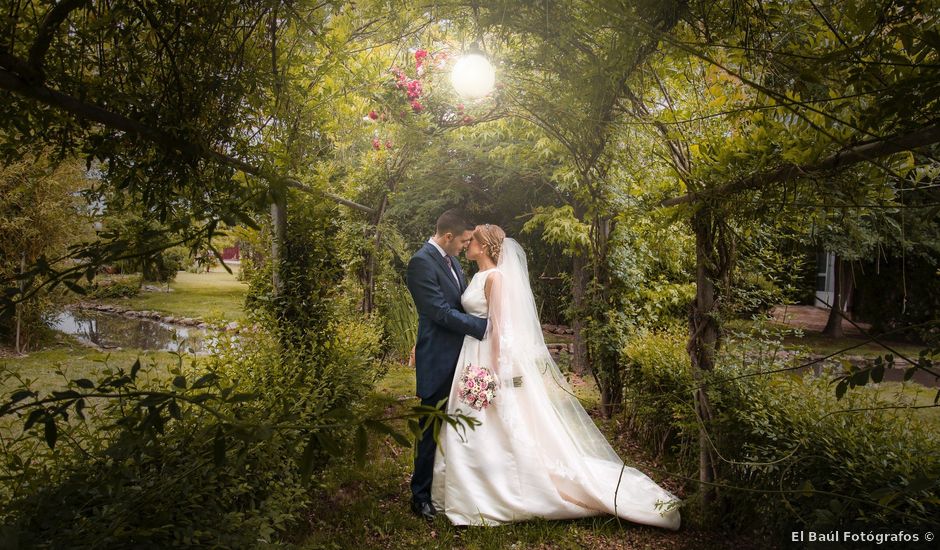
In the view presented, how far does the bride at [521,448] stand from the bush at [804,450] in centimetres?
57

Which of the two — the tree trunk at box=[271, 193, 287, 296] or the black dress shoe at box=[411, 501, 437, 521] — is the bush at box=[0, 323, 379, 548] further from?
the black dress shoe at box=[411, 501, 437, 521]

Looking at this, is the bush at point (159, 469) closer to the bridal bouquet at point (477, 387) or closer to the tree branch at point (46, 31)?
the tree branch at point (46, 31)

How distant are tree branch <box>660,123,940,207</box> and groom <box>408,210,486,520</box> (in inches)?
70.7

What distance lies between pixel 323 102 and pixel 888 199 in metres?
2.79

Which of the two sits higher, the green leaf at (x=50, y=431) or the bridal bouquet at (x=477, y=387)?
the green leaf at (x=50, y=431)

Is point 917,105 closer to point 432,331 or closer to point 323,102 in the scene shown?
point 323,102

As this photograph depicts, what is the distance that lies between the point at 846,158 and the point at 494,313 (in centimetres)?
251

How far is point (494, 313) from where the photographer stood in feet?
13.0

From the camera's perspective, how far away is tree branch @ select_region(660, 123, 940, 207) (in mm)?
1384

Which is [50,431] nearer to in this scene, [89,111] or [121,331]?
[89,111]

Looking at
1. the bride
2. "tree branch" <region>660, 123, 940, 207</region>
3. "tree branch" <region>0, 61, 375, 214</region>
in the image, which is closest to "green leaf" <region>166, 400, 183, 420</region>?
"tree branch" <region>0, 61, 375, 214</region>

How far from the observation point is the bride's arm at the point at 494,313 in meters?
3.96

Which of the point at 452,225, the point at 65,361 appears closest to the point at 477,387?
the point at 452,225

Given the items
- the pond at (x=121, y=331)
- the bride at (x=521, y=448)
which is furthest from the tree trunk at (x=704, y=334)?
the pond at (x=121, y=331)
